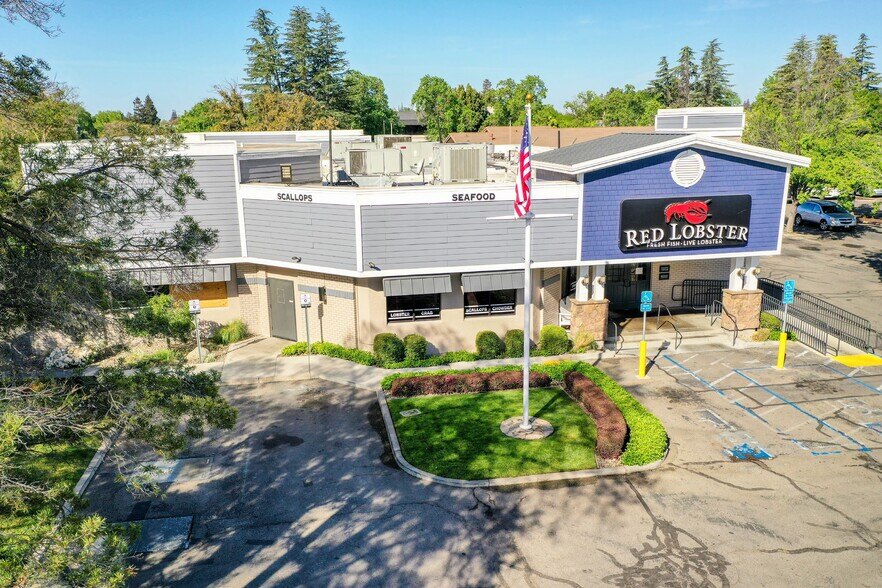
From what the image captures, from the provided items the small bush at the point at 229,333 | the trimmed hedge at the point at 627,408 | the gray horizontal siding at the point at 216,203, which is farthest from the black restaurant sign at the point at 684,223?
the small bush at the point at 229,333

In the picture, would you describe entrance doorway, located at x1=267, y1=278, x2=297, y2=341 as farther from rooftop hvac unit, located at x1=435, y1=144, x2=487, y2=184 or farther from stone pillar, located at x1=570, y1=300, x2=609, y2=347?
stone pillar, located at x1=570, y1=300, x2=609, y2=347

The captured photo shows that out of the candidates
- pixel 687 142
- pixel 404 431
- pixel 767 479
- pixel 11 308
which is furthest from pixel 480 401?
pixel 11 308

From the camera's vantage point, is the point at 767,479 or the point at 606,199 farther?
the point at 606,199

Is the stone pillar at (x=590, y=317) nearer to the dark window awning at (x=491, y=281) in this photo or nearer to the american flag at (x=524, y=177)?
the dark window awning at (x=491, y=281)

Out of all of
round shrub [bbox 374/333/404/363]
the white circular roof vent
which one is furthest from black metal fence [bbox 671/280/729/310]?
round shrub [bbox 374/333/404/363]

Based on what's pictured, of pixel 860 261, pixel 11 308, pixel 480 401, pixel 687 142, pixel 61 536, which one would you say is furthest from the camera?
pixel 860 261

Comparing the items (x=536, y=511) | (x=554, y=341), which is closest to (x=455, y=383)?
(x=554, y=341)

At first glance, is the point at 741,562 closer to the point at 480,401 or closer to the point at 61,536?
the point at 480,401

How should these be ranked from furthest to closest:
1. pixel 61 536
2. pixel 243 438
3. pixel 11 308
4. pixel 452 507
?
1. pixel 243 438
2. pixel 452 507
3. pixel 11 308
4. pixel 61 536
